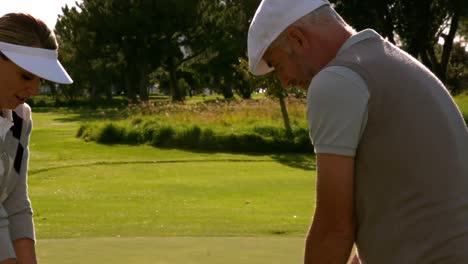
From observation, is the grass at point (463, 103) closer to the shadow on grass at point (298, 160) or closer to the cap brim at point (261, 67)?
the shadow on grass at point (298, 160)

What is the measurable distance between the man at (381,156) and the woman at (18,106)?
783 mm

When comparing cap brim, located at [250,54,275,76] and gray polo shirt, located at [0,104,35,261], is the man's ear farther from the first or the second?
gray polo shirt, located at [0,104,35,261]

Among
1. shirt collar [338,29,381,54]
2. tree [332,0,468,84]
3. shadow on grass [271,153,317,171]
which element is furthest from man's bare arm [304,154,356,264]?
tree [332,0,468,84]

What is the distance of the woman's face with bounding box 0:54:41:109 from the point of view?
2.53m

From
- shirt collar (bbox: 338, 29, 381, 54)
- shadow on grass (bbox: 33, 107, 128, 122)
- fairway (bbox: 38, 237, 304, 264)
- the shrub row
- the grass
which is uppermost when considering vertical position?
shirt collar (bbox: 338, 29, 381, 54)

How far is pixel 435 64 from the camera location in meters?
38.1

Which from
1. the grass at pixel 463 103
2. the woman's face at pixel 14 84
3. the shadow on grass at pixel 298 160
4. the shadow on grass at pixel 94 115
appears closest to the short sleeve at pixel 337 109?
the woman's face at pixel 14 84

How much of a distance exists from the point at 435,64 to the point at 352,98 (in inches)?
1463

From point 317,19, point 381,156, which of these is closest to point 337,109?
point 381,156

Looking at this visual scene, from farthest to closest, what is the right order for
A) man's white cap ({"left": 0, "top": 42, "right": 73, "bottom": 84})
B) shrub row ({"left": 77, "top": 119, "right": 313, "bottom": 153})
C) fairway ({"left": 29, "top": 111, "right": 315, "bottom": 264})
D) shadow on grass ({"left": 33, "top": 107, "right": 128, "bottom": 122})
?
shadow on grass ({"left": 33, "top": 107, "right": 128, "bottom": 122})
shrub row ({"left": 77, "top": 119, "right": 313, "bottom": 153})
fairway ({"left": 29, "top": 111, "right": 315, "bottom": 264})
man's white cap ({"left": 0, "top": 42, "right": 73, "bottom": 84})

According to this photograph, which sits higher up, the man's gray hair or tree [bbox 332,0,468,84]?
the man's gray hair

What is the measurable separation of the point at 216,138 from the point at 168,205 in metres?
10.0

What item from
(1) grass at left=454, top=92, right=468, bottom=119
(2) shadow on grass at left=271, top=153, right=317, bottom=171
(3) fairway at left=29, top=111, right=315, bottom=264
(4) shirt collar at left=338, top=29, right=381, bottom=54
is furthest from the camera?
(1) grass at left=454, top=92, right=468, bottom=119

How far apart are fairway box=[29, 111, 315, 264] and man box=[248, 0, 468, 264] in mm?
3335
